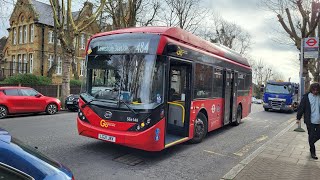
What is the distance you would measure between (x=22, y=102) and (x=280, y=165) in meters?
12.8

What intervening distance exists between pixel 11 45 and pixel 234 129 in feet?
137

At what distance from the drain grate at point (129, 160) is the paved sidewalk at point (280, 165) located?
212 centimetres

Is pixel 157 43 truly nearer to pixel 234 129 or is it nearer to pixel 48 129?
pixel 48 129

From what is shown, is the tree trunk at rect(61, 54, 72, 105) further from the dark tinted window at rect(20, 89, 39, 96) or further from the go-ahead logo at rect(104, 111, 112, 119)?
the go-ahead logo at rect(104, 111, 112, 119)

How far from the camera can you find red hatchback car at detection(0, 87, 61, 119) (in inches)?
586

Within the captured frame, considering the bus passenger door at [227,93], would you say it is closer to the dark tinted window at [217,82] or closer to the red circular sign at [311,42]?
the dark tinted window at [217,82]

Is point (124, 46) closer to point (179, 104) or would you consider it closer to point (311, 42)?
point (179, 104)

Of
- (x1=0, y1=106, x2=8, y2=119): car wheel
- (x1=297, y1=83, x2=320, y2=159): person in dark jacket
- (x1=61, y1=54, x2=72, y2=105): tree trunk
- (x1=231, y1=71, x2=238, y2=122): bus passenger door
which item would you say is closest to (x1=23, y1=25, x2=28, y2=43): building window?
(x1=61, y1=54, x2=72, y2=105): tree trunk

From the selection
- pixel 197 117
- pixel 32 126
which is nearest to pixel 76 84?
pixel 32 126

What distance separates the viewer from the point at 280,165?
23.0 feet

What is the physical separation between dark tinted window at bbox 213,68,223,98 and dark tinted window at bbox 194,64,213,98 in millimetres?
445

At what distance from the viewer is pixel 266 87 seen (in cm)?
2556

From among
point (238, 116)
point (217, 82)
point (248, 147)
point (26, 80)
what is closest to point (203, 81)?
point (217, 82)

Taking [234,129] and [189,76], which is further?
Result: [234,129]
